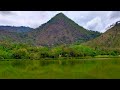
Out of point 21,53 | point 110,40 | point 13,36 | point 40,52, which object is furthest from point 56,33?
point 21,53

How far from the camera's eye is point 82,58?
36.4 meters

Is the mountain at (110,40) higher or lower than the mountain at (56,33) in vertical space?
lower

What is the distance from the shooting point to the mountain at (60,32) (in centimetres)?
6072

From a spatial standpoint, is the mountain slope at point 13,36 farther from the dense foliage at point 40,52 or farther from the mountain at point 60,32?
the dense foliage at point 40,52

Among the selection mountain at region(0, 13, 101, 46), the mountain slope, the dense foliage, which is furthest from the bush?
mountain at region(0, 13, 101, 46)

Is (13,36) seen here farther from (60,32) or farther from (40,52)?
(40,52)

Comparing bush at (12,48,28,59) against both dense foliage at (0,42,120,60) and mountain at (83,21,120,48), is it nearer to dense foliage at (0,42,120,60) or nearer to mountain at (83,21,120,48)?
dense foliage at (0,42,120,60)

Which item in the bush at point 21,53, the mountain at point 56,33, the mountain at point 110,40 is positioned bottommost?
the bush at point 21,53

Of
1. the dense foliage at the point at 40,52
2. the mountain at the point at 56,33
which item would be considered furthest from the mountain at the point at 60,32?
the dense foliage at the point at 40,52

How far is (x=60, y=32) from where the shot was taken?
73188mm

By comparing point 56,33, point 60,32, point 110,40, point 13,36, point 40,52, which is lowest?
point 40,52
